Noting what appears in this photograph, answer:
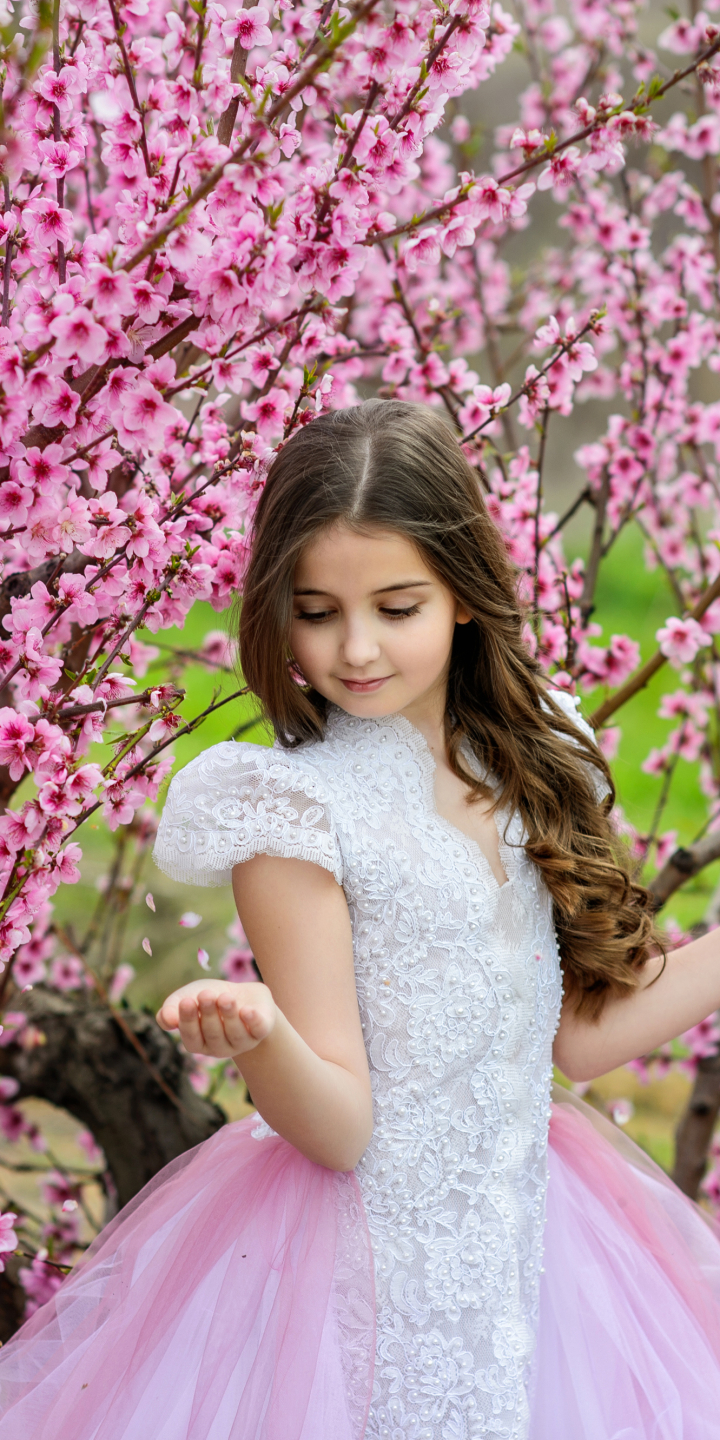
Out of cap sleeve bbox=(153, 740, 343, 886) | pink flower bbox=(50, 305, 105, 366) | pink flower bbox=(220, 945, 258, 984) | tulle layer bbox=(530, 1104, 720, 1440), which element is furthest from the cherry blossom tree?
tulle layer bbox=(530, 1104, 720, 1440)

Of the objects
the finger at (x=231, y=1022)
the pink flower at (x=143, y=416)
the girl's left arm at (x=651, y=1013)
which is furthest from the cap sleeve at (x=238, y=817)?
the girl's left arm at (x=651, y=1013)

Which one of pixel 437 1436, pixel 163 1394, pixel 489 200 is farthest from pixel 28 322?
pixel 437 1436

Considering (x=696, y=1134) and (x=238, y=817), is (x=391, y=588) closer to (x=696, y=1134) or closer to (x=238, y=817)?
(x=238, y=817)

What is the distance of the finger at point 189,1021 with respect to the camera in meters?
0.91

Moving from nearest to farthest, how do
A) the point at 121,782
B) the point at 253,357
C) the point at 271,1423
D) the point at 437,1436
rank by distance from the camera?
the point at 271,1423
the point at 437,1436
the point at 121,782
the point at 253,357

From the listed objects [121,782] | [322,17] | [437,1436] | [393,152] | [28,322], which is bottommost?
[437,1436]

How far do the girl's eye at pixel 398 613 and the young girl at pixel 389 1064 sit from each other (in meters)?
0.01

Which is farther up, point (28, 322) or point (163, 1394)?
point (28, 322)

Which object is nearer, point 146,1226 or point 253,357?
point 146,1226

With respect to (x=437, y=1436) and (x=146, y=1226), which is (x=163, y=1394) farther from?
(x=437, y=1436)

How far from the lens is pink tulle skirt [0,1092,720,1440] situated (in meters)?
1.07

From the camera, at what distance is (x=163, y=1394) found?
1092mm

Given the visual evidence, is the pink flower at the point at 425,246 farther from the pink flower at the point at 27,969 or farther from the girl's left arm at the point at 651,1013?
the pink flower at the point at 27,969

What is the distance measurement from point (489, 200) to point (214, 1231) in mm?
1228
